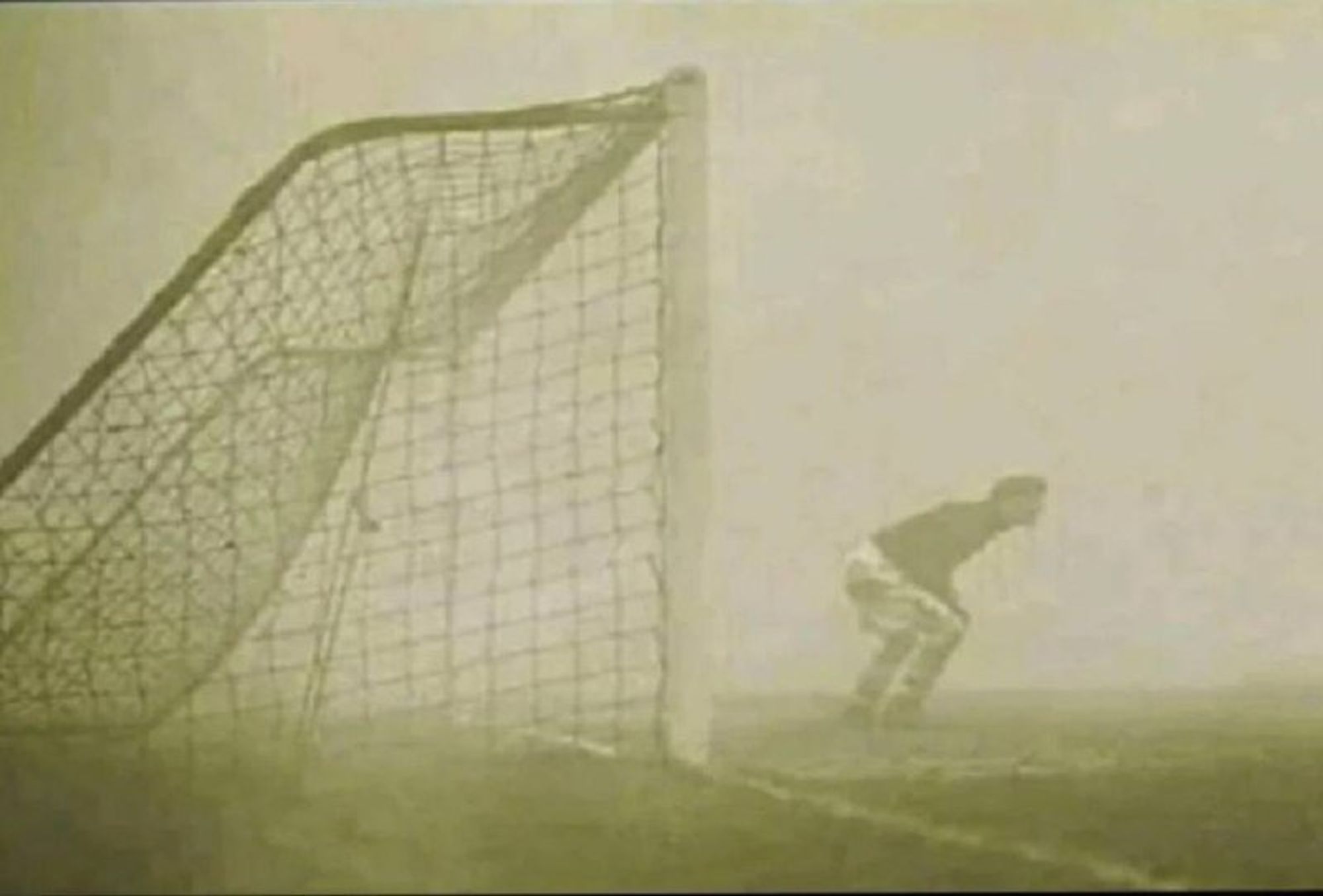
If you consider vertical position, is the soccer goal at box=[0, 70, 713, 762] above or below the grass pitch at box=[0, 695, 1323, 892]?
above

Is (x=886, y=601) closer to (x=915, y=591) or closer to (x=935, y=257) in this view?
(x=915, y=591)

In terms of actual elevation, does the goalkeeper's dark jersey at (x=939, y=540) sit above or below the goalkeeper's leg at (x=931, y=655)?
above

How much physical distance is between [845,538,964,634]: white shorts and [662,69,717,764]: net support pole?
8 cm

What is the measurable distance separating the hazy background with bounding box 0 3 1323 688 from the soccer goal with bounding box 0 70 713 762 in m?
0.02

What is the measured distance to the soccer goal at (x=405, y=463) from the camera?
140 centimetres

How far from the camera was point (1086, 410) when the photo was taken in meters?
1.41

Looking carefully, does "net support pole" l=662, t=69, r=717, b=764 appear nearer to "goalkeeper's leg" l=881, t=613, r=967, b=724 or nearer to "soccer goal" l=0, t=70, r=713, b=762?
"soccer goal" l=0, t=70, r=713, b=762

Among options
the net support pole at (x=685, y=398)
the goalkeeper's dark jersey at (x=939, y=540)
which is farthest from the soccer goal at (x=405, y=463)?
the goalkeeper's dark jersey at (x=939, y=540)

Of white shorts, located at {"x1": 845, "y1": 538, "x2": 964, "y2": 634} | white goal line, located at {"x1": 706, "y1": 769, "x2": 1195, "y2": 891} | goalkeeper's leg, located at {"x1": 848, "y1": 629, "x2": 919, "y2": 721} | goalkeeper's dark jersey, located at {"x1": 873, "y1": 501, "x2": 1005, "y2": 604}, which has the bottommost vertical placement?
white goal line, located at {"x1": 706, "y1": 769, "x2": 1195, "y2": 891}

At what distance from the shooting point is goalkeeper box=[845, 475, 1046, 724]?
4.60 feet

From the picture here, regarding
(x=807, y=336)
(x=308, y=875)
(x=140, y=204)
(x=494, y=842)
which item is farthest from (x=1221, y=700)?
(x=140, y=204)

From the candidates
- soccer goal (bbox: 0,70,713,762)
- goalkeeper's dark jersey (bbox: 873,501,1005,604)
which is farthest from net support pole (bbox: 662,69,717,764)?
goalkeeper's dark jersey (bbox: 873,501,1005,604)

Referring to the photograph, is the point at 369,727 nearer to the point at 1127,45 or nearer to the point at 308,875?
the point at 308,875

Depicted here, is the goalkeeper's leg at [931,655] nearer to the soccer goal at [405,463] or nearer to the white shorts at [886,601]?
the white shorts at [886,601]
